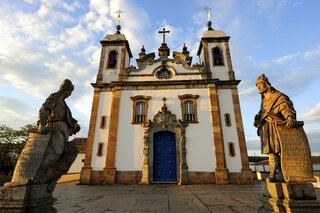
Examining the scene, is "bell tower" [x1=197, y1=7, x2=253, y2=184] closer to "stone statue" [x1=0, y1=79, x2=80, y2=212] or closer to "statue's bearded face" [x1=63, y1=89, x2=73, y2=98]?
"stone statue" [x1=0, y1=79, x2=80, y2=212]

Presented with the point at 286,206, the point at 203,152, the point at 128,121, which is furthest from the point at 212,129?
the point at 286,206

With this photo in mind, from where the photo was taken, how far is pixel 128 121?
39.3 ft

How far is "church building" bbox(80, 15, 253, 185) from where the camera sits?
1069 centimetres

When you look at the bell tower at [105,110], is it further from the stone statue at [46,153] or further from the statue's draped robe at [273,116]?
the statue's draped robe at [273,116]

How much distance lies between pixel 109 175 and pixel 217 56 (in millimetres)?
12966

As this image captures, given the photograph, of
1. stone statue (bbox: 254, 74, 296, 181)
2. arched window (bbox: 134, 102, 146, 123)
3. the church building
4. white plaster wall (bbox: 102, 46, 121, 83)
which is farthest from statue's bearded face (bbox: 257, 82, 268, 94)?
white plaster wall (bbox: 102, 46, 121, 83)

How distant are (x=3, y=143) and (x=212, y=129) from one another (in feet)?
76.9

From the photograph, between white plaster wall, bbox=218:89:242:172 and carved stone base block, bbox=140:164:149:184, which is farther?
white plaster wall, bbox=218:89:242:172

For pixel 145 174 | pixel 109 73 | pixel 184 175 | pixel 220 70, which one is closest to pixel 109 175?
pixel 145 174

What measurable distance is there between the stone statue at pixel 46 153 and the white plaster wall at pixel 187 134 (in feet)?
24.6

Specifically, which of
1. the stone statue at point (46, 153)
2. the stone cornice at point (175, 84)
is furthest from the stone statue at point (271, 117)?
the stone cornice at point (175, 84)

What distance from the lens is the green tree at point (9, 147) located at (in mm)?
18031

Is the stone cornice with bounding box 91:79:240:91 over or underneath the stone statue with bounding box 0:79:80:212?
over

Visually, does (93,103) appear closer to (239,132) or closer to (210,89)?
(210,89)
